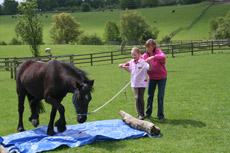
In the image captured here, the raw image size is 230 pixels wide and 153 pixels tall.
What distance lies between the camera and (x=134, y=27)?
70250 millimetres

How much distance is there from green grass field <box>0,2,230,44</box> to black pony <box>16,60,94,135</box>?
6441cm

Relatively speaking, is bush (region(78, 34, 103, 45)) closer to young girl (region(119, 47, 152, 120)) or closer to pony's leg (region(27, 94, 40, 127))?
pony's leg (region(27, 94, 40, 127))

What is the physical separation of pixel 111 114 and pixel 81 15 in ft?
339

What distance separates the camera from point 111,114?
7824mm

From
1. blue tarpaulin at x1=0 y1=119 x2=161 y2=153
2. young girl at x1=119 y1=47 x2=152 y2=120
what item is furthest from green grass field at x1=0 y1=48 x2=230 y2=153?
young girl at x1=119 y1=47 x2=152 y2=120

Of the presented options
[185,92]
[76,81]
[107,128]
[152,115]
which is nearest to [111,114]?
[152,115]

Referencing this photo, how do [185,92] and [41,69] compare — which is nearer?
[41,69]

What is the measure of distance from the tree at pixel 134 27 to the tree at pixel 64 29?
12.7 meters

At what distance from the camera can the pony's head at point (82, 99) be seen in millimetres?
5082

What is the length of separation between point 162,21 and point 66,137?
87.8 metres

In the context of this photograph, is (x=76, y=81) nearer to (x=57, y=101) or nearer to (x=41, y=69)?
(x=57, y=101)

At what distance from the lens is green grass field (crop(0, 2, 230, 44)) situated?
73.2 meters

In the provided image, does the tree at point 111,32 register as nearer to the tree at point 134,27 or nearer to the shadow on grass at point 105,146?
the tree at point 134,27

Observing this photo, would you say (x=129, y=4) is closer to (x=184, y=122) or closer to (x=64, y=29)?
(x=64, y=29)
